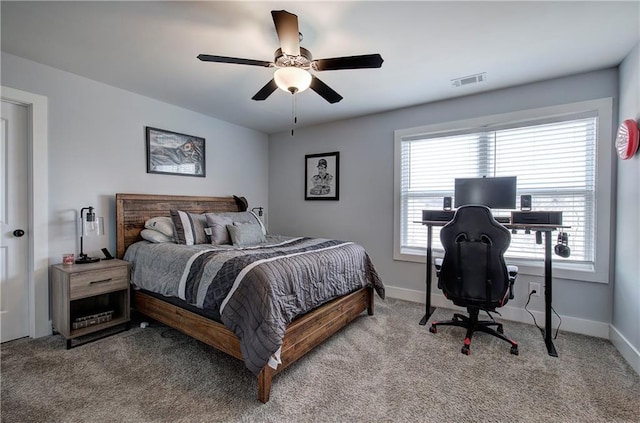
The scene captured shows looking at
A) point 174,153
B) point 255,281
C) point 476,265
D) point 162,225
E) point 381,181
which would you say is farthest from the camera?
point 381,181

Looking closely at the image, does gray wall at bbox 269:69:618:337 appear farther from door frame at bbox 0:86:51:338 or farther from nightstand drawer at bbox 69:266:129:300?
door frame at bbox 0:86:51:338

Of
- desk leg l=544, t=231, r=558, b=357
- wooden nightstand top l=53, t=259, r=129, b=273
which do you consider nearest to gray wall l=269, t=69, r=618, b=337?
desk leg l=544, t=231, r=558, b=357

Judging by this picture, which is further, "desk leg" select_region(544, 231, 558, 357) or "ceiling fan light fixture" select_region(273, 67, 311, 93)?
"desk leg" select_region(544, 231, 558, 357)

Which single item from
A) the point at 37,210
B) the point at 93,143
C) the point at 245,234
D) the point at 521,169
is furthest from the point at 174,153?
the point at 521,169

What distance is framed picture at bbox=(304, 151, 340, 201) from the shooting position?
13.7 feet

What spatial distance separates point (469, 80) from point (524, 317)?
2.51 meters

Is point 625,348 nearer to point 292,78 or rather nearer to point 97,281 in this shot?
point 292,78

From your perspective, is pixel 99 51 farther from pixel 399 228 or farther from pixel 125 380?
pixel 399 228

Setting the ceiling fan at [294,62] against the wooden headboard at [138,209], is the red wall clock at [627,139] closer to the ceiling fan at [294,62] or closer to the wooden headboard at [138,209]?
the ceiling fan at [294,62]

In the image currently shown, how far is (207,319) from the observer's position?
2133 mm

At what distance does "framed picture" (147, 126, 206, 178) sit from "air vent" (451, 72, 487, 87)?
323cm

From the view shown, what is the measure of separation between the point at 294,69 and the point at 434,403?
234 cm

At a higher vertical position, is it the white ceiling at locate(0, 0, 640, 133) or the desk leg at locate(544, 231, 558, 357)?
the white ceiling at locate(0, 0, 640, 133)

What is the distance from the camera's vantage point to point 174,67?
2580mm
